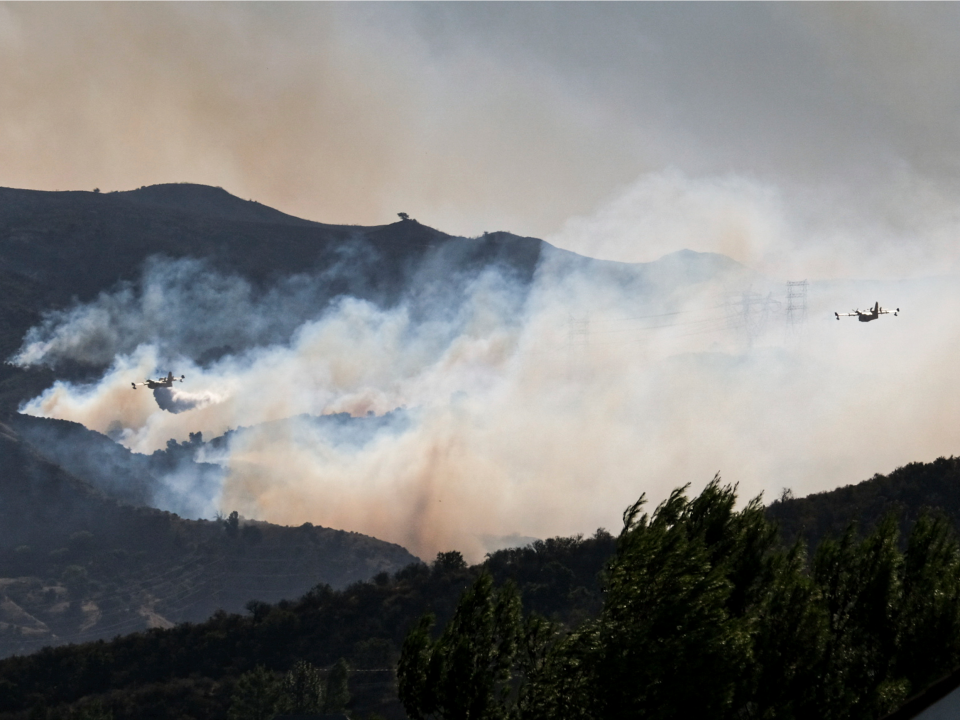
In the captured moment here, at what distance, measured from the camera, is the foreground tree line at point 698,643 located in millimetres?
39906

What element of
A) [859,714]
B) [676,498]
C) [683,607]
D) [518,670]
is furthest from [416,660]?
[859,714]

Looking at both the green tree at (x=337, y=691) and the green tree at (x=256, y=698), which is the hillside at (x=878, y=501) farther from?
the green tree at (x=256, y=698)

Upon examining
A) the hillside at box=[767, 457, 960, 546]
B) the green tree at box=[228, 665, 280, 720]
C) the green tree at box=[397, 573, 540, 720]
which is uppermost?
the hillside at box=[767, 457, 960, 546]

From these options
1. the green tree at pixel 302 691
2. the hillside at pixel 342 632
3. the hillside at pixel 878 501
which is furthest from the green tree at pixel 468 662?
the hillside at pixel 878 501

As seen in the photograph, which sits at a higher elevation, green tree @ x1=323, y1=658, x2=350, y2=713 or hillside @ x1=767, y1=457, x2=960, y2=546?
hillside @ x1=767, y1=457, x2=960, y2=546

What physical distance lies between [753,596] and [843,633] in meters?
3.91

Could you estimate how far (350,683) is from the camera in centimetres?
14112

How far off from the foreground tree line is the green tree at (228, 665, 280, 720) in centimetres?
8751

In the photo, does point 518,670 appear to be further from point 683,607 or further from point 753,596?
point 753,596

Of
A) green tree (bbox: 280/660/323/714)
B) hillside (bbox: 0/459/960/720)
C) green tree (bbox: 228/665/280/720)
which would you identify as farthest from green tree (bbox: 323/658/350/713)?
green tree (bbox: 228/665/280/720)

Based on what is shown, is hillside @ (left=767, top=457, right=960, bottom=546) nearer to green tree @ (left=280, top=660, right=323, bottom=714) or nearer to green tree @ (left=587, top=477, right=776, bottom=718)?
green tree @ (left=280, top=660, right=323, bottom=714)

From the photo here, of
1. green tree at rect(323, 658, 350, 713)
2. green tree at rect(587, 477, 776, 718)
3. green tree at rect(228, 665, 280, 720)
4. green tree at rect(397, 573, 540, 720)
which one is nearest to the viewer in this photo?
green tree at rect(587, 477, 776, 718)

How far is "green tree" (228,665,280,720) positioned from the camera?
413 ft

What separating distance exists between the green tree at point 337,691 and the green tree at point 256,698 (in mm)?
5823
